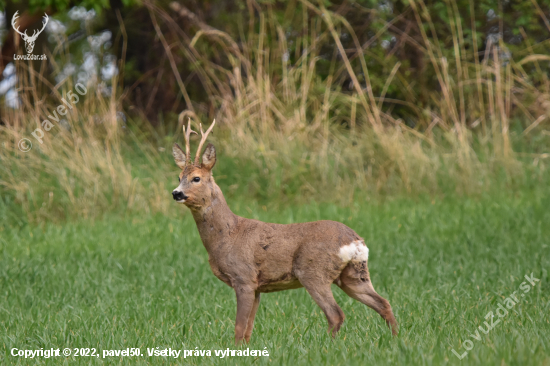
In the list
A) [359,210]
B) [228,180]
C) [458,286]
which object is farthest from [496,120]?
[458,286]

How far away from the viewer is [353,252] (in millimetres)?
4281

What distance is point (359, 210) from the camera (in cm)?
911

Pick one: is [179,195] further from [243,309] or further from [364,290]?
[364,290]

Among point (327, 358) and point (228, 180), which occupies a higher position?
point (327, 358)

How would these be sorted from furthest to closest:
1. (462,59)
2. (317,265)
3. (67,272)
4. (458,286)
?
(462,59)
(67,272)
(458,286)
(317,265)

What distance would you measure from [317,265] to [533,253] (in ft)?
11.9

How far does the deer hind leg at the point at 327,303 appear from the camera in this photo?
13.8 ft

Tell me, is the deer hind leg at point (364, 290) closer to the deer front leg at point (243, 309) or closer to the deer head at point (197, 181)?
the deer front leg at point (243, 309)

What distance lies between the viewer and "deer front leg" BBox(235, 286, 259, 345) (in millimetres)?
4242

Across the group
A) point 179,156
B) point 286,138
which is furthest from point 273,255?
point 286,138

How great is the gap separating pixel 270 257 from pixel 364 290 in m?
0.62

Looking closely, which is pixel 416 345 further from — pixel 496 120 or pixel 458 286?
pixel 496 120

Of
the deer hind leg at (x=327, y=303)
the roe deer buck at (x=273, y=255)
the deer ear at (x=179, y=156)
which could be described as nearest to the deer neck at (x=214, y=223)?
the roe deer buck at (x=273, y=255)

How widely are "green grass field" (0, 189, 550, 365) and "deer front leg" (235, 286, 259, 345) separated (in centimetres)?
13
